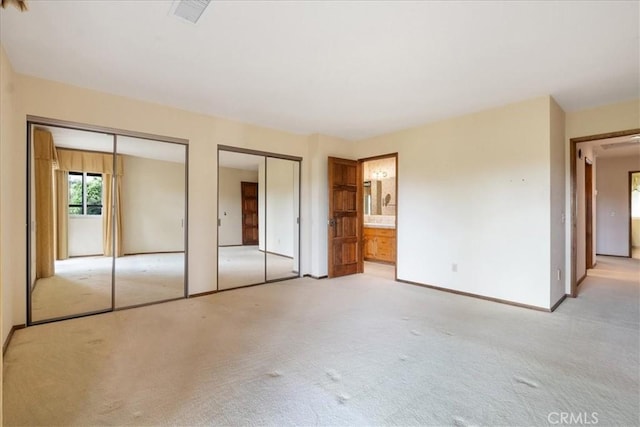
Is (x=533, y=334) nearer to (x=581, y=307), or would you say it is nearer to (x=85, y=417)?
(x=581, y=307)

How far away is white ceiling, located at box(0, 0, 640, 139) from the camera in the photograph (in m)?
2.29

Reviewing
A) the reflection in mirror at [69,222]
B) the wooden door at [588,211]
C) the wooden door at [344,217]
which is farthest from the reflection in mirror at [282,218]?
the wooden door at [588,211]

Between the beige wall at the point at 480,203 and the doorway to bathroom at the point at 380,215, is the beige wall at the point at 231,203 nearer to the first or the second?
the beige wall at the point at 480,203

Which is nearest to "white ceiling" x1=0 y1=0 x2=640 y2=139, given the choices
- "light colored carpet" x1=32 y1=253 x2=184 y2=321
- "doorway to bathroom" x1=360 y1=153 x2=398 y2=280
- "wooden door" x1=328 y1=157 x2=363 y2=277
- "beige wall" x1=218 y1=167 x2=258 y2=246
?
"beige wall" x1=218 y1=167 x2=258 y2=246

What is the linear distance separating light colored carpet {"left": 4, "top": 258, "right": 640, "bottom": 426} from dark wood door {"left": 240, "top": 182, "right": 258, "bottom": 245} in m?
1.46

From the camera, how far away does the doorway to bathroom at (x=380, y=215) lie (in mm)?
7184

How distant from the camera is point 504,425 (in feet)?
6.10

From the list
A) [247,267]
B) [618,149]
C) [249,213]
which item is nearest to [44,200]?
[249,213]

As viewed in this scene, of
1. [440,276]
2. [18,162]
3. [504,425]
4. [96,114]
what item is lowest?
[504,425]

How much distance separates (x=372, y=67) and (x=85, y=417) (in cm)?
352

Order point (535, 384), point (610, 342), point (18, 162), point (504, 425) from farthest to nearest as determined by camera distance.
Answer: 1. point (18, 162)
2. point (610, 342)
3. point (535, 384)
4. point (504, 425)

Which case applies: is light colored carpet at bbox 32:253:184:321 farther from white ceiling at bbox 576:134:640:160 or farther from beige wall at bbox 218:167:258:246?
white ceiling at bbox 576:134:640:160

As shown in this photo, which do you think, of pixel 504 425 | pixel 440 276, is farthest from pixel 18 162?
pixel 440 276

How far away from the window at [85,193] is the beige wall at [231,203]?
153 cm
